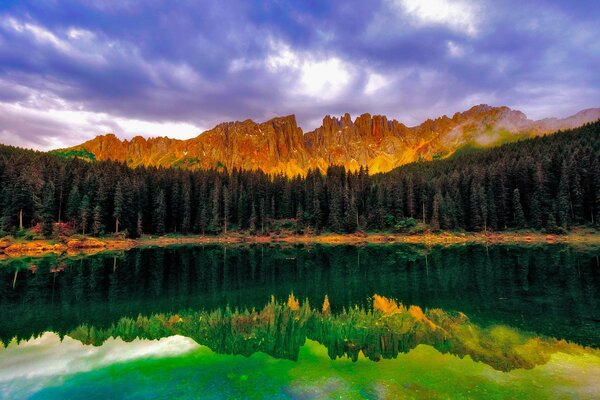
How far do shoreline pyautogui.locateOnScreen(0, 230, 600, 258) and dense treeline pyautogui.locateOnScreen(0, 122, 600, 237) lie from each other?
429 cm

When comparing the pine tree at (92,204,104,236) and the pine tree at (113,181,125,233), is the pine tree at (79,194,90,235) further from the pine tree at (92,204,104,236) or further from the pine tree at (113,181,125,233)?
the pine tree at (113,181,125,233)

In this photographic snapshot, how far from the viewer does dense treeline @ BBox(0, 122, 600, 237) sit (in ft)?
302

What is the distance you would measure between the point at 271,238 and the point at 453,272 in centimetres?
8066

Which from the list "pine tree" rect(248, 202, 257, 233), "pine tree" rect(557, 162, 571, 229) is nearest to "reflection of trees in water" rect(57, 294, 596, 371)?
"pine tree" rect(557, 162, 571, 229)

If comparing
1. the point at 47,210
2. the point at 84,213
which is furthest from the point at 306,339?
the point at 47,210

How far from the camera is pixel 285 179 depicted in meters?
144

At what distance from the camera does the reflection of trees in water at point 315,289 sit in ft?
71.3

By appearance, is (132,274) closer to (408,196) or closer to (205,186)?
(205,186)

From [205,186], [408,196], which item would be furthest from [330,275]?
[205,186]

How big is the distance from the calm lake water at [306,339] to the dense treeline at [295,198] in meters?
67.1

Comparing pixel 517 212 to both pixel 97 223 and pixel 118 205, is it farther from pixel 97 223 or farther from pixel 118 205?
pixel 97 223

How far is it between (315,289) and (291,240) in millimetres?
81959

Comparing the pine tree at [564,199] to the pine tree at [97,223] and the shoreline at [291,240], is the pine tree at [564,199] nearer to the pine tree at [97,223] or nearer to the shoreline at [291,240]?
the shoreline at [291,240]

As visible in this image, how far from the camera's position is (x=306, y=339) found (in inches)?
695
